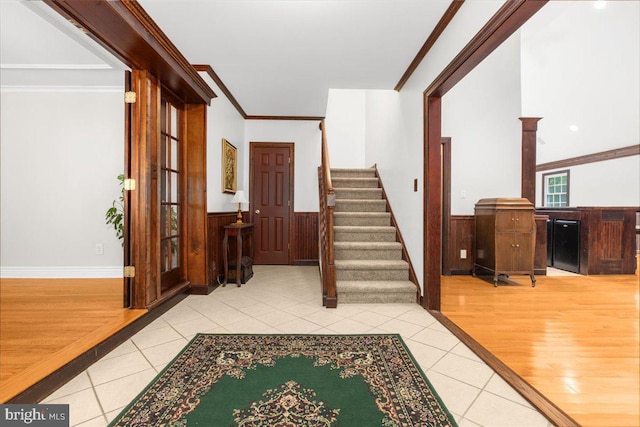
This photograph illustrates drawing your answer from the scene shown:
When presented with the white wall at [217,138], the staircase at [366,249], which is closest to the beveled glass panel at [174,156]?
the white wall at [217,138]

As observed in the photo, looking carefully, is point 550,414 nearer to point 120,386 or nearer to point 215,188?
point 120,386

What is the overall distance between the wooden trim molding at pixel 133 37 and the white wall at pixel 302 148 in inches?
84.1

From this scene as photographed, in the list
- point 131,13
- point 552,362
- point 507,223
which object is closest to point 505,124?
point 507,223

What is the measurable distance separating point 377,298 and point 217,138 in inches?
113

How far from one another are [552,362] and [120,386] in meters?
2.70

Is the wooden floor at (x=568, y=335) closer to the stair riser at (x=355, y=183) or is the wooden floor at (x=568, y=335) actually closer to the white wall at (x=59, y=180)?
the stair riser at (x=355, y=183)

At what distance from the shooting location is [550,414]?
133 cm

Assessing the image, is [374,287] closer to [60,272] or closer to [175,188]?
[175,188]

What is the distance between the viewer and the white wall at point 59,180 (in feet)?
12.2

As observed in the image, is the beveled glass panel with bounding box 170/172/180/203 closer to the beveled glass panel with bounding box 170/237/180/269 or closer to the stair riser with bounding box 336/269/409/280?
the beveled glass panel with bounding box 170/237/180/269

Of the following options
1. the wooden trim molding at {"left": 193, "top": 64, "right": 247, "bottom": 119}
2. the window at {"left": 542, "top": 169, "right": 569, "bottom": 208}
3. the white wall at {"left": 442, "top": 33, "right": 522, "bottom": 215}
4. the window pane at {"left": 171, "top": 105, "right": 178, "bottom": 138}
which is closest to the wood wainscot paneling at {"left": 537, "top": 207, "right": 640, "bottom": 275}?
the white wall at {"left": 442, "top": 33, "right": 522, "bottom": 215}

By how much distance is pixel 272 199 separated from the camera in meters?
5.11

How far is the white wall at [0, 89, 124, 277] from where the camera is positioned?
3721 mm

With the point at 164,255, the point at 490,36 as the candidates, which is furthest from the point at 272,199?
the point at 490,36
